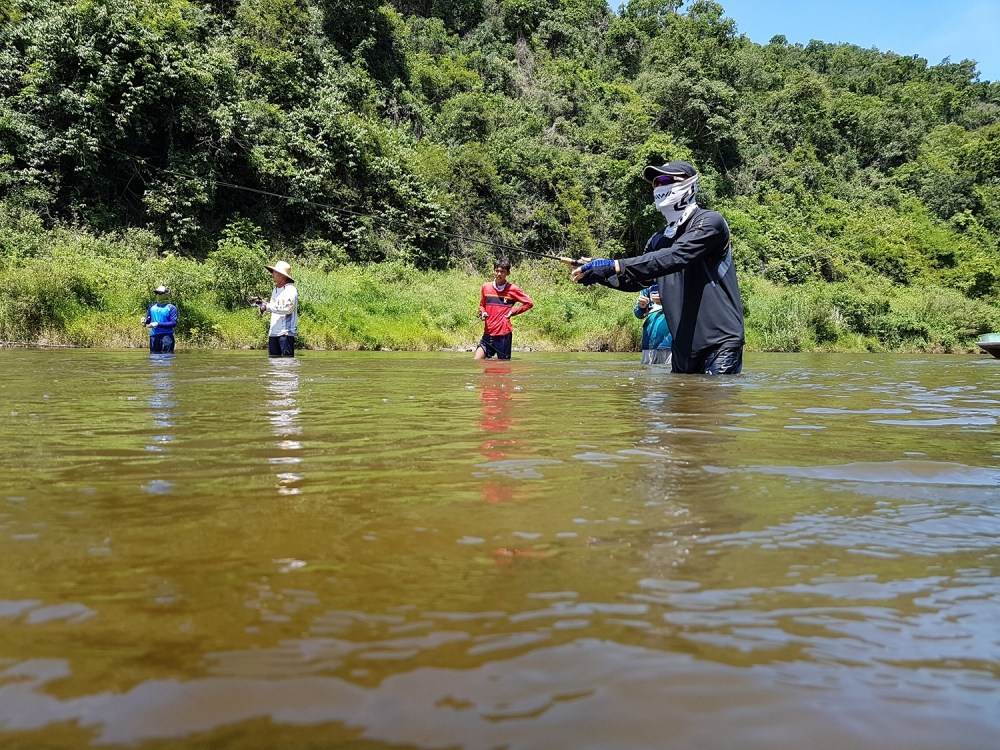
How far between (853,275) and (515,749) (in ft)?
135

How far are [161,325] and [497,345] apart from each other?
547cm

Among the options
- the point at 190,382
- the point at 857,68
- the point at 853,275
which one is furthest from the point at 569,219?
the point at 857,68

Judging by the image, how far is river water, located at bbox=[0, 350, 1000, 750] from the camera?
92 cm

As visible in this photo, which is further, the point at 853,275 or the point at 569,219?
the point at 853,275

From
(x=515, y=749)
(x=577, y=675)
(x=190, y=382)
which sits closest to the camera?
(x=515, y=749)

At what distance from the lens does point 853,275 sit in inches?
1495

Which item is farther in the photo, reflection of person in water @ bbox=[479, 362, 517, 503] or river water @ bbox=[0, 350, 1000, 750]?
reflection of person in water @ bbox=[479, 362, 517, 503]

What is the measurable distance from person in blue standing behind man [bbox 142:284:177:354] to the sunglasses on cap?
8942 millimetres

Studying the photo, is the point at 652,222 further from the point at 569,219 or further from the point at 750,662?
the point at 750,662

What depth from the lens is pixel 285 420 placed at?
385cm

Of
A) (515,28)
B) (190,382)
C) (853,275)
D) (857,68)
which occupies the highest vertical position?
(857,68)

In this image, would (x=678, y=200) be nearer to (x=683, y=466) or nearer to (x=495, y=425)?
(x=495, y=425)

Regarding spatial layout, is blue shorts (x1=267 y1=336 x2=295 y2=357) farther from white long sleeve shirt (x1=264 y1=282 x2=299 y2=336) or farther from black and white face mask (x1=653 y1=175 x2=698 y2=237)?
black and white face mask (x1=653 y1=175 x2=698 y2=237)

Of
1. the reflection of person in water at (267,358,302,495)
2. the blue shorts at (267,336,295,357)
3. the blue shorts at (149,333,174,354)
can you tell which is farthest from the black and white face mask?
the blue shorts at (149,333,174,354)
